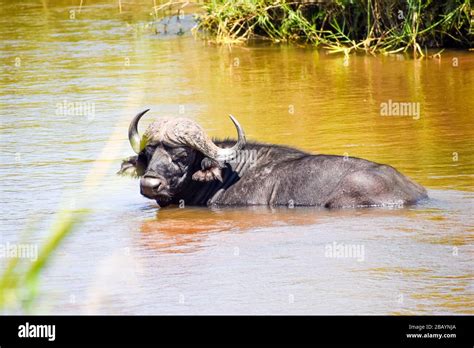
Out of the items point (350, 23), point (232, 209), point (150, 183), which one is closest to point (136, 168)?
point (150, 183)

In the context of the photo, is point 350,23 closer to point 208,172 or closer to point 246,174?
point 246,174

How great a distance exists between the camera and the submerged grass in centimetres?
1636

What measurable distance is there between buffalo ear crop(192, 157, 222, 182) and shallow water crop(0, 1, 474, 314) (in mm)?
362

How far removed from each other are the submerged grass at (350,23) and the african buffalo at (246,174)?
6586 millimetres

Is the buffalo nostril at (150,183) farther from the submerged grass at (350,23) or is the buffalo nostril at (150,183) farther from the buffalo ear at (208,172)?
the submerged grass at (350,23)

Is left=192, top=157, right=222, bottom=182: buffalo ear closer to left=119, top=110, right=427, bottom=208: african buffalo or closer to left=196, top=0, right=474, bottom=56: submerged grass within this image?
left=119, top=110, right=427, bottom=208: african buffalo

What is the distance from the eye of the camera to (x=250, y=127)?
512 inches

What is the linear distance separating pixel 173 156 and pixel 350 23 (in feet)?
26.6

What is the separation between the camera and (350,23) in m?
17.4

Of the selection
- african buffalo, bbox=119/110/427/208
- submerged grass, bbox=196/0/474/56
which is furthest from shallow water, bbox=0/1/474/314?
submerged grass, bbox=196/0/474/56

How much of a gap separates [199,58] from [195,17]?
193cm

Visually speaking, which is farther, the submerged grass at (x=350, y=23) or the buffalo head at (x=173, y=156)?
the submerged grass at (x=350, y=23)

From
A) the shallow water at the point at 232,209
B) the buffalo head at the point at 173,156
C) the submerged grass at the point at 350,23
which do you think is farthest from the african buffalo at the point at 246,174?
the submerged grass at the point at 350,23

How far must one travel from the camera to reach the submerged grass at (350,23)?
16359 mm
